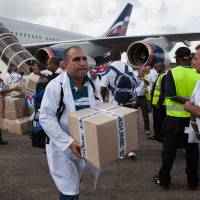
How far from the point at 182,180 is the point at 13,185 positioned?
2.27 m

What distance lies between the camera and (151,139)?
24.1ft

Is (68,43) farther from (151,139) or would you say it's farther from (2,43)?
(151,139)

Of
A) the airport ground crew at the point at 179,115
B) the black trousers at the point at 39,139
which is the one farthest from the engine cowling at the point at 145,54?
the black trousers at the point at 39,139

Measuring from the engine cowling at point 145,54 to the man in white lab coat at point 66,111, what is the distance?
10.3 m

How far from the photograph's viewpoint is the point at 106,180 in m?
4.76

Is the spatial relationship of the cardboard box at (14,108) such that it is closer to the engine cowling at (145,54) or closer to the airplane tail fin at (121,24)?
the engine cowling at (145,54)

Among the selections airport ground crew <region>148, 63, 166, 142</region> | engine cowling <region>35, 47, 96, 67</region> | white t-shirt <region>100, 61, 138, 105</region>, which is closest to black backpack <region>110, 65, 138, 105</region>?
white t-shirt <region>100, 61, 138, 105</region>

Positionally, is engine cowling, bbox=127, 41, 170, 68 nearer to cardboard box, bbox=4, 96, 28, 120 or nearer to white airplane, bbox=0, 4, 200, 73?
white airplane, bbox=0, 4, 200, 73

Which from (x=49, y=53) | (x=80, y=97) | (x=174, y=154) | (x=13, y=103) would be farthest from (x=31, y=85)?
(x=49, y=53)

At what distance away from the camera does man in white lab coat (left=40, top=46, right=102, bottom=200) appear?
8.50 ft

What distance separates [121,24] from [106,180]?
79.2 feet

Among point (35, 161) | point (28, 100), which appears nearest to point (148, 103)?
point (28, 100)

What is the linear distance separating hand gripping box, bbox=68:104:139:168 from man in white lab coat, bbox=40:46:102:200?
0.37ft

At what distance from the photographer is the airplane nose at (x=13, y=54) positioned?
13.4 metres
